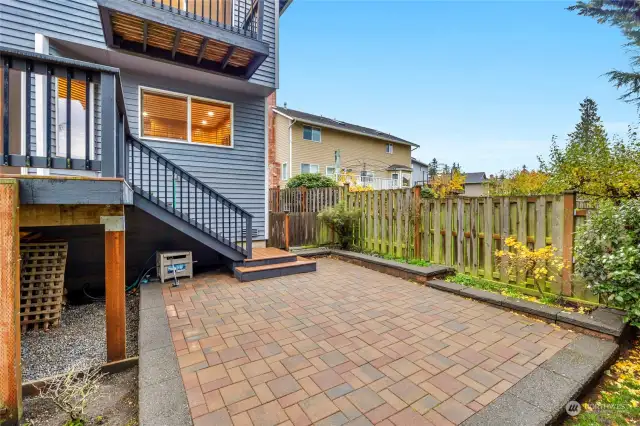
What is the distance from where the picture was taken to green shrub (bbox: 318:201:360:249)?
704 cm

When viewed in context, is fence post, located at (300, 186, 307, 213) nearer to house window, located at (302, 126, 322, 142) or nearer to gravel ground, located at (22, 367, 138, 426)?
gravel ground, located at (22, 367, 138, 426)

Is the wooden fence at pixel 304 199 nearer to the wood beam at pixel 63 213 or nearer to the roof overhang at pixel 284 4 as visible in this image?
the roof overhang at pixel 284 4

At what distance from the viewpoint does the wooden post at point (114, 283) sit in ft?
8.38

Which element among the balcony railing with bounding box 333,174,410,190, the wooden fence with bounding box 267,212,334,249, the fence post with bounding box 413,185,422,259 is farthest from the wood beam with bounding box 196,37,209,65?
the balcony railing with bounding box 333,174,410,190

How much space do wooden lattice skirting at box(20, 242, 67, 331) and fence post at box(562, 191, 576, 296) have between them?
22.1 feet

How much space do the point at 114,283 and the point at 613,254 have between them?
205 inches

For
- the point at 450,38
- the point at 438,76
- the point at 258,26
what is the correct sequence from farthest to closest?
the point at 438,76 < the point at 450,38 < the point at 258,26

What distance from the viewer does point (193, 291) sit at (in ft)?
14.6

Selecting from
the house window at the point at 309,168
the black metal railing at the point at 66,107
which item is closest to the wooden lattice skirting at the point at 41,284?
the black metal railing at the point at 66,107

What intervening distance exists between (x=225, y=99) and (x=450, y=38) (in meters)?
10.8

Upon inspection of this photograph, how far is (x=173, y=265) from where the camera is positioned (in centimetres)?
500

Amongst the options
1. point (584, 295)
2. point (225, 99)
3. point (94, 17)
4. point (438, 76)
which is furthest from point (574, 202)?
point (438, 76)

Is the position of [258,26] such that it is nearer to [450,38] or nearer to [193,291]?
[193,291]

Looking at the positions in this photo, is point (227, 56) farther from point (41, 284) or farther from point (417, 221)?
point (417, 221)
